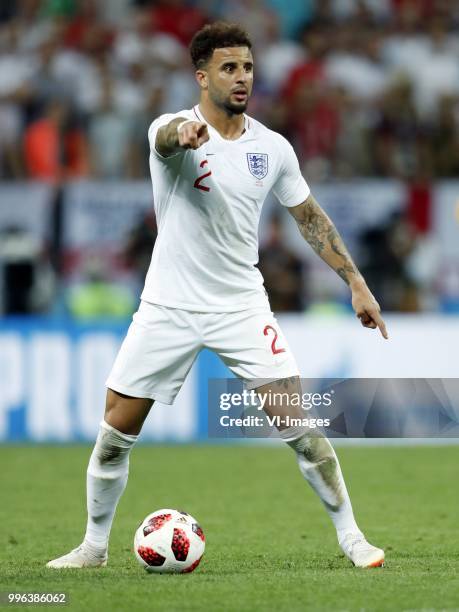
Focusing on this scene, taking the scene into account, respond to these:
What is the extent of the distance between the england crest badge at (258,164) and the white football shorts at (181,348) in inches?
25.5

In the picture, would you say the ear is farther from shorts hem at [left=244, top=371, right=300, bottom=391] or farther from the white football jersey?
shorts hem at [left=244, top=371, right=300, bottom=391]

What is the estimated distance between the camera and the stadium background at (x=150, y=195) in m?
13.6

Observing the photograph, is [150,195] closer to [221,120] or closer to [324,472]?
[221,120]

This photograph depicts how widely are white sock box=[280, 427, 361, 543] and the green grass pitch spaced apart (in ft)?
0.83

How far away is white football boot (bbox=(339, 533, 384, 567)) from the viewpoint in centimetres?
650

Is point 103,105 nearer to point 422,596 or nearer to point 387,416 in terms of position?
point 387,416

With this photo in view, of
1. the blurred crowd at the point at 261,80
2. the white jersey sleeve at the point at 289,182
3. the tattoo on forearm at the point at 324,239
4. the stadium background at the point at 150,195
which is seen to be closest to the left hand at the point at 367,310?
the tattoo on forearm at the point at 324,239

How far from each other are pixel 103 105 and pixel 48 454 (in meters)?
4.80

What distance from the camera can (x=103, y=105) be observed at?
52.2 ft

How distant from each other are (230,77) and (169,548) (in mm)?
2226

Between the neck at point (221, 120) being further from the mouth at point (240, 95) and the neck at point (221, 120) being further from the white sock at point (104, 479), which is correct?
the white sock at point (104, 479)

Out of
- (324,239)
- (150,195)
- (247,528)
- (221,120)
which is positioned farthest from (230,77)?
(150,195)

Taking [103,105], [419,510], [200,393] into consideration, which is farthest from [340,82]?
[419,510]

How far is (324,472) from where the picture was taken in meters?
6.56
